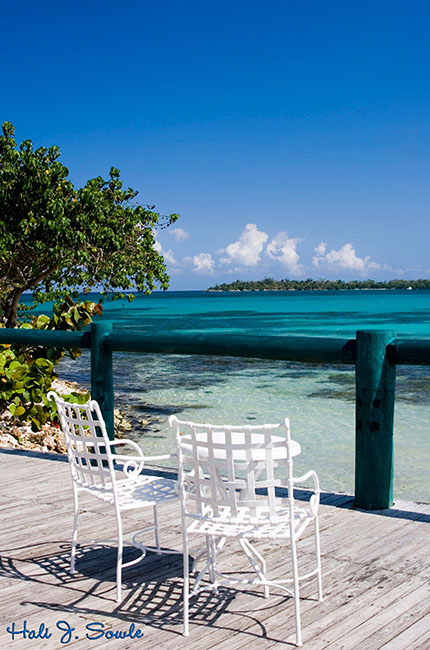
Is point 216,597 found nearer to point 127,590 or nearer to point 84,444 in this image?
point 127,590

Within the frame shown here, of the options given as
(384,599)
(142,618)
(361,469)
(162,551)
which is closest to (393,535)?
(361,469)

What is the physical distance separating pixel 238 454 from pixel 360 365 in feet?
5.20

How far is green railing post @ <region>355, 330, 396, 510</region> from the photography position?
4.30 metres

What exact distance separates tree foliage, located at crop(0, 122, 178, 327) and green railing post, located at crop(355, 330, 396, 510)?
28.9 ft

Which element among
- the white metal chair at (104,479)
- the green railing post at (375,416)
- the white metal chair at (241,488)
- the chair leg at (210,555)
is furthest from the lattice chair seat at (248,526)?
the green railing post at (375,416)

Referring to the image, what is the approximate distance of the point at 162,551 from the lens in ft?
11.4

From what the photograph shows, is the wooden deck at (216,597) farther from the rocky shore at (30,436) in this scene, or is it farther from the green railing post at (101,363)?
the rocky shore at (30,436)

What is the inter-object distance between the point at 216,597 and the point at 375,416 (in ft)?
5.65

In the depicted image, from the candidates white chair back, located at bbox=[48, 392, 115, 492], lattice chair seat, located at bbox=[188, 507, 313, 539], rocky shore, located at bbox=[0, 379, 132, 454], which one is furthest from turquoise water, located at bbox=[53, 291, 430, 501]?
lattice chair seat, located at bbox=[188, 507, 313, 539]

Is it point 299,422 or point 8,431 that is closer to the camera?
point 8,431

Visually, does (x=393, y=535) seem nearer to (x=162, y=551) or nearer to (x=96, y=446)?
(x=162, y=551)

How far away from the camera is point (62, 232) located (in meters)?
12.3

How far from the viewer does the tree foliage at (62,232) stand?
12.3m

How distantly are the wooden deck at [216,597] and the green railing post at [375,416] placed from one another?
152 mm
